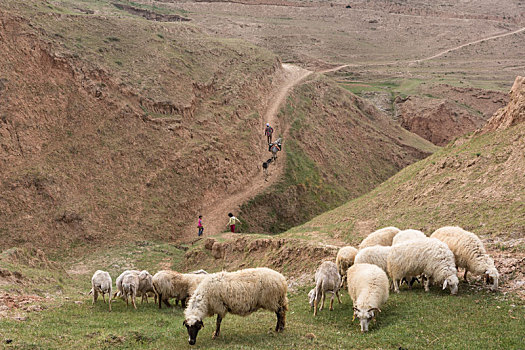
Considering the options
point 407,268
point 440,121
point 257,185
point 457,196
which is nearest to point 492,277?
point 407,268

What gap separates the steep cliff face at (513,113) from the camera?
80.3 ft

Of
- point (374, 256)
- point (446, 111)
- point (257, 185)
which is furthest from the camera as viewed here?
point (446, 111)

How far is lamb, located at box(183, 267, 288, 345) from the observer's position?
11.3 m

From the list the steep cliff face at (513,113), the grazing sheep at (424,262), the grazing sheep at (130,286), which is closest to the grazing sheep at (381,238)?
the grazing sheep at (424,262)

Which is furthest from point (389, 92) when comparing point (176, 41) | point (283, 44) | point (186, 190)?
point (186, 190)

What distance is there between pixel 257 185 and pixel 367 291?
2776cm

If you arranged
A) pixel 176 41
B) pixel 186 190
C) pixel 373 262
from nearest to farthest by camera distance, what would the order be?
pixel 373 262 < pixel 186 190 < pixel 176 41

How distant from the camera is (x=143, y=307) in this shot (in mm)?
15945

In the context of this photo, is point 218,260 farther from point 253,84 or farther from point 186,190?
point 253,84

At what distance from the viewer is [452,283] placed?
12.9 meters

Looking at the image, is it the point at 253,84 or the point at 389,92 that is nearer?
the point at 253,84

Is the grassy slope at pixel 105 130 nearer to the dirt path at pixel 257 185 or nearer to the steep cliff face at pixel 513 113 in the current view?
the dirt path at pixel 257 185

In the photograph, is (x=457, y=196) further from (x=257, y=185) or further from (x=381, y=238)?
(x=257, y=185)

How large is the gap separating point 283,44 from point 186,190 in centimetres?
6318
